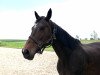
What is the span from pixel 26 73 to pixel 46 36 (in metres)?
7.93

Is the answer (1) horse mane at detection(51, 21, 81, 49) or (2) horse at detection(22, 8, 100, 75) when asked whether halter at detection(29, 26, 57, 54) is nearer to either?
(2) horse at detection(22, 8, 100, 75)

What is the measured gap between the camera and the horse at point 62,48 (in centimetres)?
629

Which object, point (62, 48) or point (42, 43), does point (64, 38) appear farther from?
point (42, 43)

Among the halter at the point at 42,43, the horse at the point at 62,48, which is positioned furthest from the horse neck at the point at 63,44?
the halter at the point at 42,43

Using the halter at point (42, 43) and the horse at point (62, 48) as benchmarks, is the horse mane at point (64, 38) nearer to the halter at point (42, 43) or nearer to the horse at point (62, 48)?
the horse at point (62, 48)

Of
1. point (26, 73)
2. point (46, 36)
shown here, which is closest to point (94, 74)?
point (46, 36)

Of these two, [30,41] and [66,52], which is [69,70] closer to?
[66,52]

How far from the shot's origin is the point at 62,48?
6.85m

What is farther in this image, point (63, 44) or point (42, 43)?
point (63, 44)

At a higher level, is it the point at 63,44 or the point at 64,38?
the point at 64,38

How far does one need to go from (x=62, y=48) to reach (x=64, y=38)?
0.23 meters

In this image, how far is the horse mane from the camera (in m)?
6.70

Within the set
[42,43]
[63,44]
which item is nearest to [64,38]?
[63,44]

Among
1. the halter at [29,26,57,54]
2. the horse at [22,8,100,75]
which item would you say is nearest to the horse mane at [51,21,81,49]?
the horse at [22,8,100,75]
